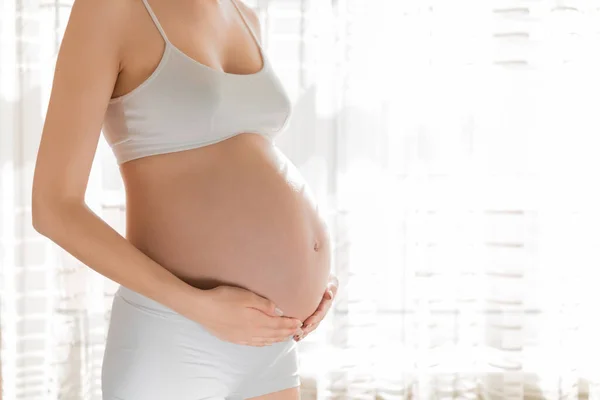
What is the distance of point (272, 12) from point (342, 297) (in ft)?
2.97

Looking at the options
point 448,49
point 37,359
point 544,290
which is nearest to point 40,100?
point 37,359

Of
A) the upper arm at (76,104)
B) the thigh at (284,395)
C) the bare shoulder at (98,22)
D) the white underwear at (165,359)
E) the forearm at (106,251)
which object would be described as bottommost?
the thigh at (284,395)

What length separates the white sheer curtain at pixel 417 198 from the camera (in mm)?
1950

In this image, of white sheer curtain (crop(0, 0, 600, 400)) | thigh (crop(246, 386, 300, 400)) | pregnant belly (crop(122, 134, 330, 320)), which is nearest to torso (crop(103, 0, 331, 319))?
pregnant belly (crop(122, 134, 330, 320))

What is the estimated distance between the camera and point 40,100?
1921 millimetres

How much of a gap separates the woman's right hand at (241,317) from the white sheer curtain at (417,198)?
3.77 feet

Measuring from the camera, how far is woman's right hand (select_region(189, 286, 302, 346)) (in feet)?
2.63

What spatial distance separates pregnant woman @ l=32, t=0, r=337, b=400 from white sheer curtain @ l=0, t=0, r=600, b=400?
42.1 inches

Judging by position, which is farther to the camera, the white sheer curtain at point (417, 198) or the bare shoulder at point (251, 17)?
the white sheer curtain at point (417, 198)

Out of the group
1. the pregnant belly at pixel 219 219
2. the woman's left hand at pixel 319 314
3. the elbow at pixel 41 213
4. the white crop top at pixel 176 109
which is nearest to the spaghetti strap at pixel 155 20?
the white crop top at pixel 176 109

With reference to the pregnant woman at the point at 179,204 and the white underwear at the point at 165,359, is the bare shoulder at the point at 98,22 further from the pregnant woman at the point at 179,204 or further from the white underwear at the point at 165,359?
the white underwear at the point at 165,359

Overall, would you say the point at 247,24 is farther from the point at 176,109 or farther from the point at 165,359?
the point at 165,359

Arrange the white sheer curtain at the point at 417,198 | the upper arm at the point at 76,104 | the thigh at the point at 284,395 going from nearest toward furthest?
the upper arm at the point at 76,104 → the thigh at the point at 284,395 → the white sheer curtain at the point at 417,198

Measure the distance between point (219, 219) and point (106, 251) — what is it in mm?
156
